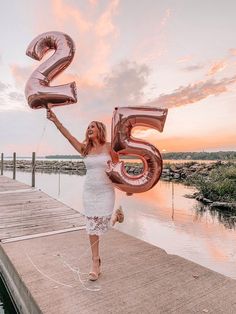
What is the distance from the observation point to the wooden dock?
2.72 m

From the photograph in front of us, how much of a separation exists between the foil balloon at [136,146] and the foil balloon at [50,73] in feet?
2.13

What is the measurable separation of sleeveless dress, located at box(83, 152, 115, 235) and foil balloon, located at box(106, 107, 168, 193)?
0.12 m

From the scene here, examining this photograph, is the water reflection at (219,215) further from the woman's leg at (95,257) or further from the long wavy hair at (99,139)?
the long wavy hair at (99,139)

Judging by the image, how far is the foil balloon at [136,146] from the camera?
3.03m

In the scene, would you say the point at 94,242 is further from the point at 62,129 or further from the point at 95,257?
the point at 62,129

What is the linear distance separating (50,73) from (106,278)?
246 centimetres

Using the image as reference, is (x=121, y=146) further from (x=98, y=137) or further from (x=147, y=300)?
(x=147, y=300)

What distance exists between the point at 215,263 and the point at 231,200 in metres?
6.37

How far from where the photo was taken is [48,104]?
3244 mm

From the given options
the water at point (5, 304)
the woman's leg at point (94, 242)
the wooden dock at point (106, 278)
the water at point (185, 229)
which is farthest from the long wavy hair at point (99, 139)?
the water at point (185, 229)

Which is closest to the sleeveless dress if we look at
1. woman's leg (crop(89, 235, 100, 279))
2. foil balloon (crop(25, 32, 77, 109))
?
woman's leg (crop(89, 235, 100, 279))

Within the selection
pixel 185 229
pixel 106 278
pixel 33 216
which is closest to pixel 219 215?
pixel 185 229

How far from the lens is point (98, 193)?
315 centimetres

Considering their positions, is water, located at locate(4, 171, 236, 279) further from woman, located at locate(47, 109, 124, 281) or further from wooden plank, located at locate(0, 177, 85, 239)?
woman, located at locate(47, 109, 124, 281)
